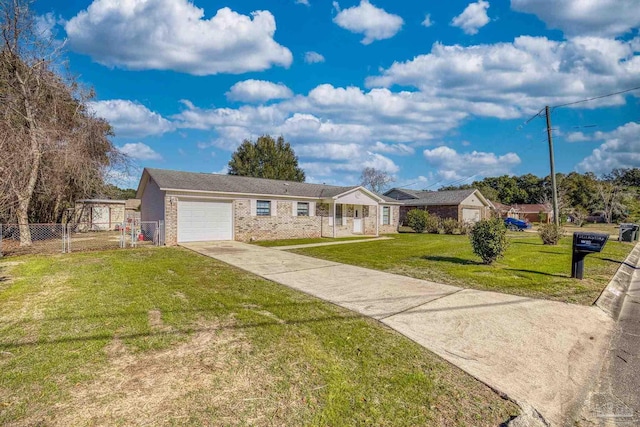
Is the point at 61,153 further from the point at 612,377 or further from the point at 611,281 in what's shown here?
the point at 611,281

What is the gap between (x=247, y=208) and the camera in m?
17.2

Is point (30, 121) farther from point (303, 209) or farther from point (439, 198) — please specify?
point (439, 198)

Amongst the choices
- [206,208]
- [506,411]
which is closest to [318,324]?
[506,411]

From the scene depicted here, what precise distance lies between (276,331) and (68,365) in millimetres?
2218

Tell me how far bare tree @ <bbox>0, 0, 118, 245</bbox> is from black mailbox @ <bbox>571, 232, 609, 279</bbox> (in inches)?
679

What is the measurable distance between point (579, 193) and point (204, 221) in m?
58.8

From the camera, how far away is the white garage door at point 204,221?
15.3m

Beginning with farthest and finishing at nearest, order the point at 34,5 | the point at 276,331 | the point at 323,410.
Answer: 1. the point at 34,5
2. the point at 276,331
3. the point at 323,410

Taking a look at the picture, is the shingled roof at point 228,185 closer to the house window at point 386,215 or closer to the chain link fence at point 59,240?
the chain link fence at point 59,240

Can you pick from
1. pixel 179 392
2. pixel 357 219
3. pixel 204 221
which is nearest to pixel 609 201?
pixel 357 219

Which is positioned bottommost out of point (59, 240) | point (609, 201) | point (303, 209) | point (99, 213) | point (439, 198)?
point (59, 240)

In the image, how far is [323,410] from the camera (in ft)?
9.03

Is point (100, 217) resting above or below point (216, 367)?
above

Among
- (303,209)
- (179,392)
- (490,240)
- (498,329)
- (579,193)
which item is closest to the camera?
(179,392)
